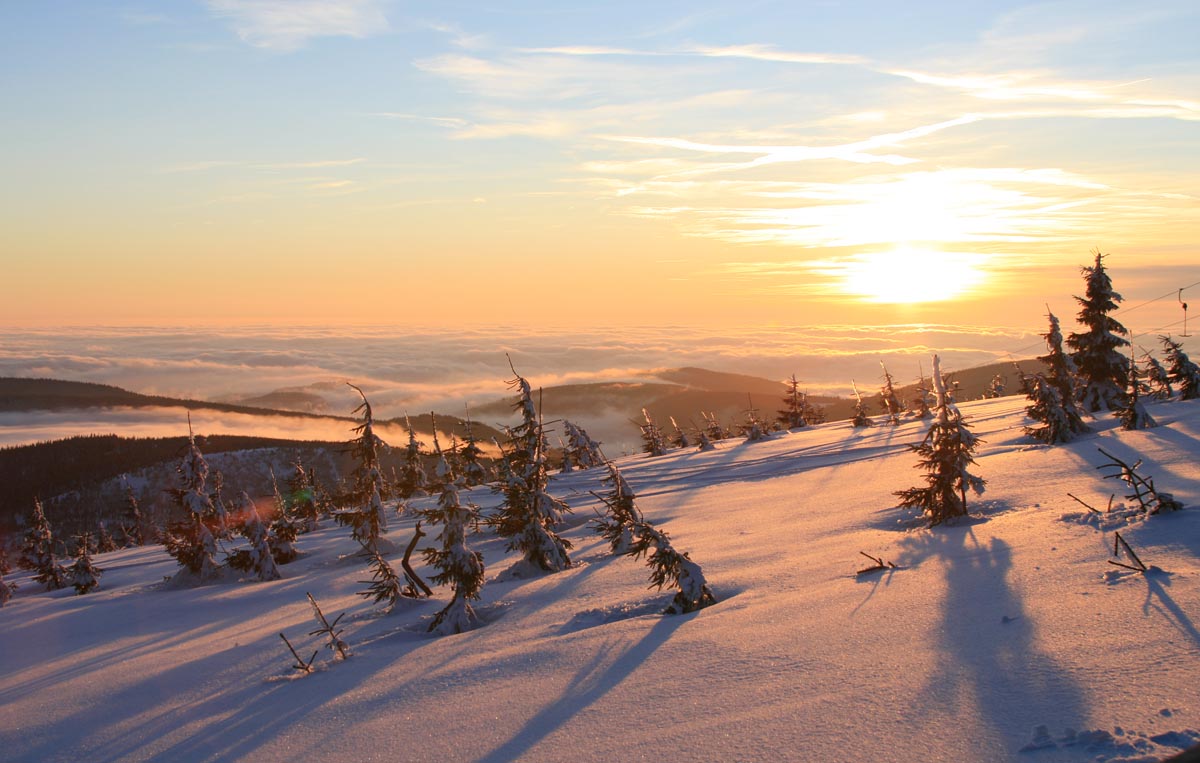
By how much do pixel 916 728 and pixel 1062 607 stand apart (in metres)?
3.18

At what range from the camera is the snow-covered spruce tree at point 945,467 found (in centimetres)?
1453

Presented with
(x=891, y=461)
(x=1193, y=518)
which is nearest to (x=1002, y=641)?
(x=1193, y=518)

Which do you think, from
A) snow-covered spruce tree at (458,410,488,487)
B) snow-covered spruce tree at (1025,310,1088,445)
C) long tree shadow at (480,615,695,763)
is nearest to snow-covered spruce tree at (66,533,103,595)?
snow-covered spruce tree at (458,410,488,487)

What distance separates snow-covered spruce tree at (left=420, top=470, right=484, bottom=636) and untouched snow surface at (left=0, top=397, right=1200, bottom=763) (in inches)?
24.3

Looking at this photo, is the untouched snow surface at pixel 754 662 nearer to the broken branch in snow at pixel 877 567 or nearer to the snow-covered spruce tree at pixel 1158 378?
the broken branch in snow at pixel 877 567

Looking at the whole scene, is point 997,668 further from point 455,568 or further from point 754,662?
point 455,568

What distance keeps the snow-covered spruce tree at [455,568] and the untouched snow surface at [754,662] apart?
618 mm

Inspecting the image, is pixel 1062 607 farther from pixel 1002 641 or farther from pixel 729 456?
pixel 729 456

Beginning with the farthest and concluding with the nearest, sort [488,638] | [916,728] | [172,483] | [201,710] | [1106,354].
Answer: [172,483] < [1106,354] < [488,638] < [201,710] < [916,728]

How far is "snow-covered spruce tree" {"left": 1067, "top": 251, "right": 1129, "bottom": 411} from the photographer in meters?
29.5

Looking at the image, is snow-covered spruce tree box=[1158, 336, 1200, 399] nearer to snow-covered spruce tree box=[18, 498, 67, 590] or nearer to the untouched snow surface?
the untouched snow surface

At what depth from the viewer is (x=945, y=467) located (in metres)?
14.6

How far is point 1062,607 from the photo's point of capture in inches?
313

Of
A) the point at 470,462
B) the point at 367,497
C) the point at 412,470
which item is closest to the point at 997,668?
the point at 367,497
